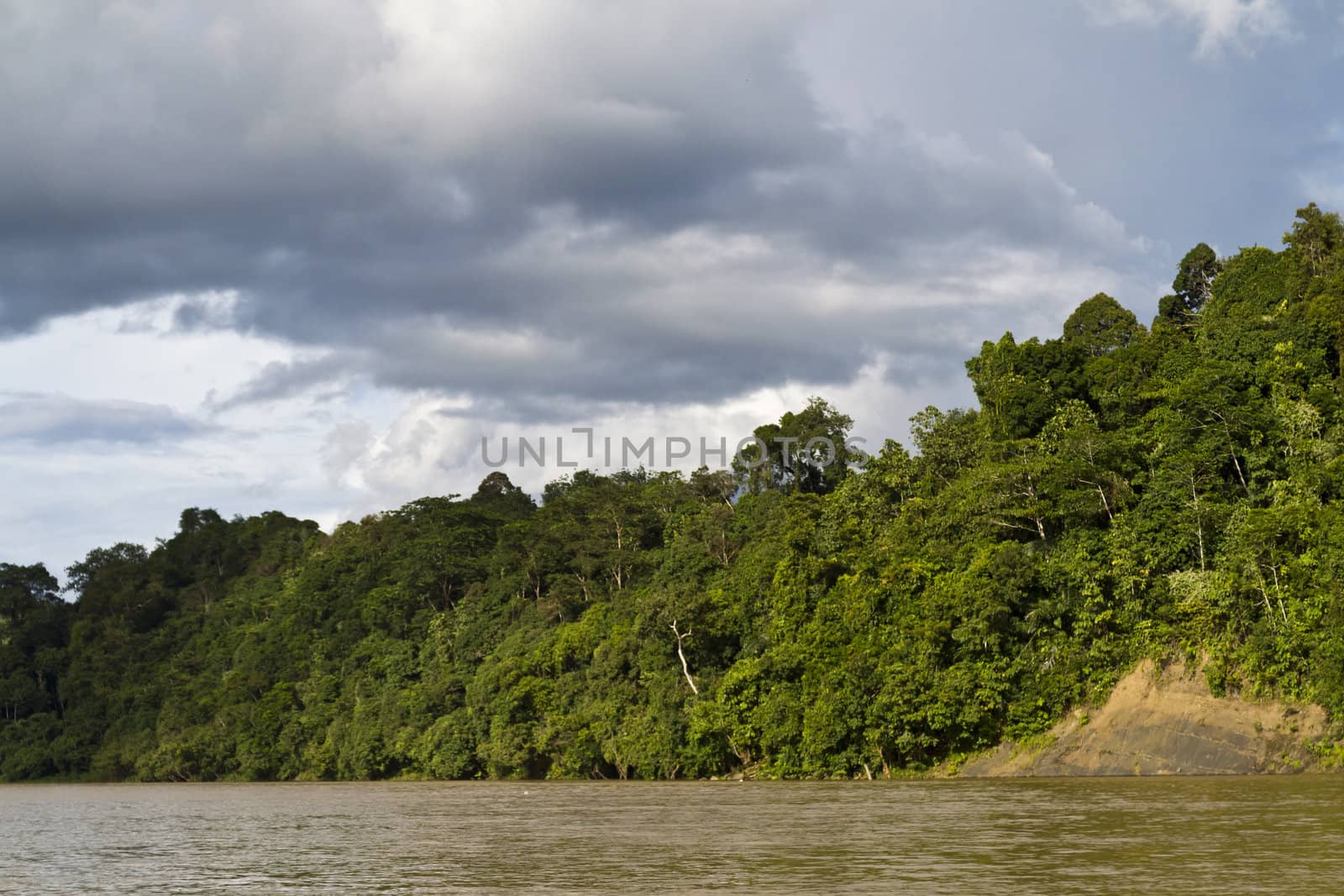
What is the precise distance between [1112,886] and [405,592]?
82272 millimetres

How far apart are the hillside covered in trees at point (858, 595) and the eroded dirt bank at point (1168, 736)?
2.65 feet

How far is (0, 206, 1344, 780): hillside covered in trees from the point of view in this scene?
46969 mm

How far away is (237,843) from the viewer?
30.1 metres

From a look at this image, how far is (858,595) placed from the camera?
5500 cm

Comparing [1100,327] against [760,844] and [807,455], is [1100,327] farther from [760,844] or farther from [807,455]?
[760,844]

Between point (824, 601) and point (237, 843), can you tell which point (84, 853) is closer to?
point (237, 843)

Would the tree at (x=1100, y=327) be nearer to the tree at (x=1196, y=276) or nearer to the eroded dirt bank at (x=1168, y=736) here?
the tree at (x=1196, y=276)

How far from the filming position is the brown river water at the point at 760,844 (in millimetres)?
18438

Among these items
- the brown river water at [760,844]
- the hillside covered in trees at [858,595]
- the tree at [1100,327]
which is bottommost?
the brown river water at [760,844]

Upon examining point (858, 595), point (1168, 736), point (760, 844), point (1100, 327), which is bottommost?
point (760, 844)

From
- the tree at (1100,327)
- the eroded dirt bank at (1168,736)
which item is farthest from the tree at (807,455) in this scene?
the eroded dirt bank at (1168,736)

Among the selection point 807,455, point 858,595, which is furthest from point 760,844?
point 807,455

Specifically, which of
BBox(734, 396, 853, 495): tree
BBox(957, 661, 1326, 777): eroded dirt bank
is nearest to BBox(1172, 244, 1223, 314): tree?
BBox(734, 396, 853, 495): tree

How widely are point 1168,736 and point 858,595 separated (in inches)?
588
